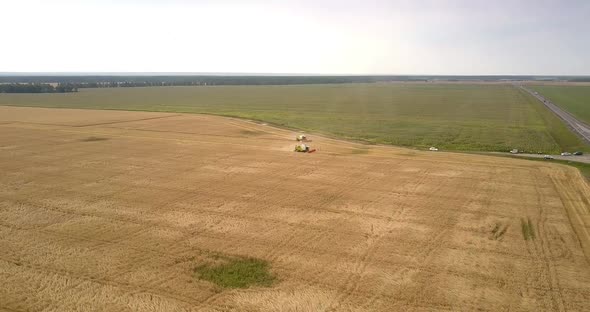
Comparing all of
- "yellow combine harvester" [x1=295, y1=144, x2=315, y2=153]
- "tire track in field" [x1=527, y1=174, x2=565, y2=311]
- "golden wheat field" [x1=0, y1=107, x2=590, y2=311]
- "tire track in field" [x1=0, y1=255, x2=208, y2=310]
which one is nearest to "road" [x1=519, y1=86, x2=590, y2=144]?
"golden wheat field" [x1=0, y1=107, x2=590, y2=311]

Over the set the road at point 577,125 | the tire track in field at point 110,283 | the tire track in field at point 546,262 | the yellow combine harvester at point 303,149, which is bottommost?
the tire track in field at point 110,283

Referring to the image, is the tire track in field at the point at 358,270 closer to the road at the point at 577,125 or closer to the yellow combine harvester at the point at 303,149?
the yellow combine harvester at the point at 303,149

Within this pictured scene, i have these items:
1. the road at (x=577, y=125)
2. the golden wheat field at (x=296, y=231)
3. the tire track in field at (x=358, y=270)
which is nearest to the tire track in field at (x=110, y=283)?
the golden wheat field at (x=296, y=231)

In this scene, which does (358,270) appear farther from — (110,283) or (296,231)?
(110,283)

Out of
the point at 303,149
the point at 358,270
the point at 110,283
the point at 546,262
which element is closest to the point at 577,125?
A: the point at 303,149

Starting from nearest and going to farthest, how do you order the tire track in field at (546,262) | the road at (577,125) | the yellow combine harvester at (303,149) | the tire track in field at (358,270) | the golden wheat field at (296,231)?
the tire track in field at (358,270)
the tire track in field at (546,262)
the golden wheat field at (296,231)
the yellow combine harvester at (303,149)
the road at (577,125)

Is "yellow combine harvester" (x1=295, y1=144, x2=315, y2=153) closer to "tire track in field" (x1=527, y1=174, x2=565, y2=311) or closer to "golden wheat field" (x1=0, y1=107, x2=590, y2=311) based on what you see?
"golden wheat field" (x1=0, y1=107, x2=590, y2=311)

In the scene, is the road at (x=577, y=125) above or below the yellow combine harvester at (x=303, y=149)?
above

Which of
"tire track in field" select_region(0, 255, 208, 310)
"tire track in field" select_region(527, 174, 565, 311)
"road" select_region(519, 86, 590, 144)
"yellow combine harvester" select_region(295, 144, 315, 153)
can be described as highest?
"road" select_region(519, 86, 590, 144)

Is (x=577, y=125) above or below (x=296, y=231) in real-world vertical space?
above
